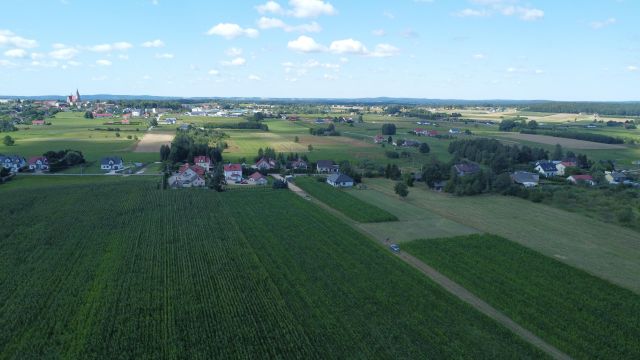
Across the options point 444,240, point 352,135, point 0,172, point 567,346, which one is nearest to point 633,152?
point 352,135

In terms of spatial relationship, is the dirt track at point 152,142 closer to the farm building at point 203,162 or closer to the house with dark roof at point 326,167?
the farm building at point 203,162

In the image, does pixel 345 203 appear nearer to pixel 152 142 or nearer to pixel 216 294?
pixel 216 294

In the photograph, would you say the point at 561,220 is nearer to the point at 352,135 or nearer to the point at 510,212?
the point at 510,212

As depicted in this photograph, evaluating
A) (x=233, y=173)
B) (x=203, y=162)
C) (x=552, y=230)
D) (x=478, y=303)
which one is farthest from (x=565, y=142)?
(x=478, y=303)

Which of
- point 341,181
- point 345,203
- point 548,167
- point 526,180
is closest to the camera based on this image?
point 345,203

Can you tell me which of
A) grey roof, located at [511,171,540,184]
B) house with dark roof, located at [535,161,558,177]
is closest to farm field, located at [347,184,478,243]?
grey roof, located at [511,171,540,184]

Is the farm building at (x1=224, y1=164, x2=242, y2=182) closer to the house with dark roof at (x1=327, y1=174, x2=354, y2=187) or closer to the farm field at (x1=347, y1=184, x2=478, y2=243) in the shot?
the house with dark roof at (x1=327, y1=174, x2=354, y2=187)

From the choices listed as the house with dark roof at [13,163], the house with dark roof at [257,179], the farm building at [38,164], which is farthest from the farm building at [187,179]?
the house with dark roof at [13,163]
